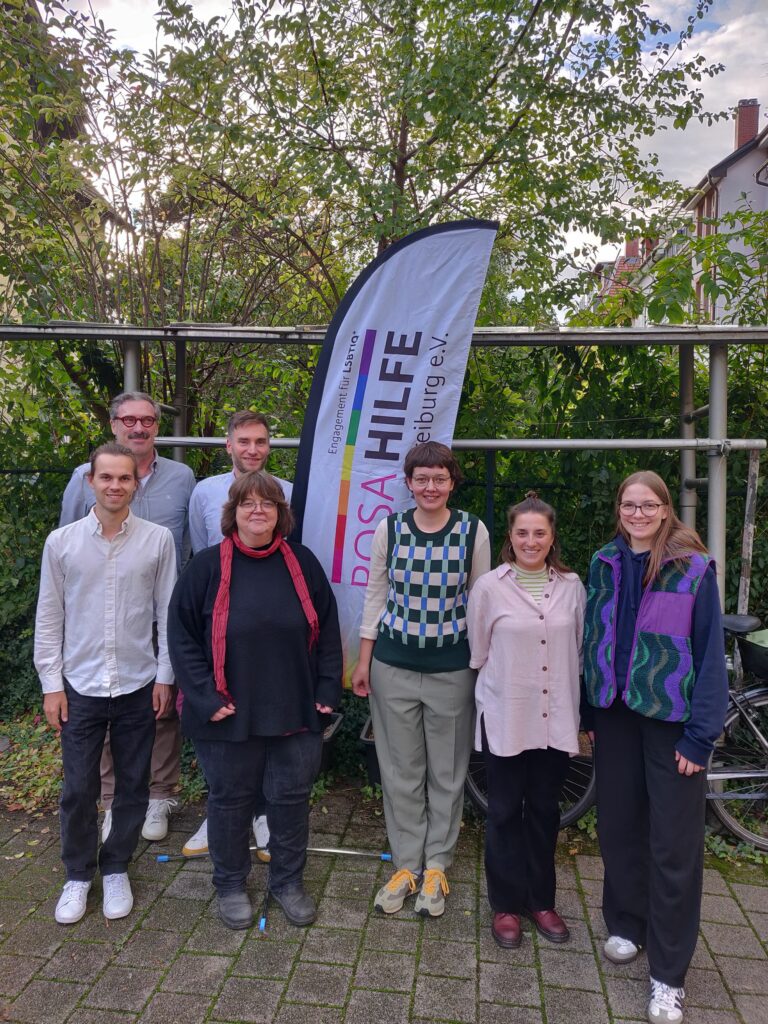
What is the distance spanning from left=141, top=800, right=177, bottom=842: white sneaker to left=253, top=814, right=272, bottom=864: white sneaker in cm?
46

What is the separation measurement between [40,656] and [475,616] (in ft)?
5.61

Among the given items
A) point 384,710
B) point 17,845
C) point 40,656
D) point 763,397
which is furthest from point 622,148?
point 17,845

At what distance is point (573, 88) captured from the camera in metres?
5.54

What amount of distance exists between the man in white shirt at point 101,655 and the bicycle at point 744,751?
8.27 ft

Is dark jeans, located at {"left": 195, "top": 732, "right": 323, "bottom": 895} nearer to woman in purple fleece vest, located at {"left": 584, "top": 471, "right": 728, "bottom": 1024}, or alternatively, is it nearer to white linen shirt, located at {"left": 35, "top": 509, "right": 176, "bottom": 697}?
white linen shirt, located at {"left": 35, "top": 509, "right": 176, "bottom": 697}

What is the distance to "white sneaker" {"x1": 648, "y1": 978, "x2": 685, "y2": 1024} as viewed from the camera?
2.46 m

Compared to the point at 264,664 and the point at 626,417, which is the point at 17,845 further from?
the point at 626,417

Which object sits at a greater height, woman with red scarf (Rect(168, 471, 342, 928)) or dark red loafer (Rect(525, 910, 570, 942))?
woman with red scarf (Rect(168, 471, 342, 928))

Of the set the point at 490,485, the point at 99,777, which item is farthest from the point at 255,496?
the point at 490,485

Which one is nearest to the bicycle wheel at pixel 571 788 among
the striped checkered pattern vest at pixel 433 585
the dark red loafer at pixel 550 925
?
the dark red loafer at pixel 550 925

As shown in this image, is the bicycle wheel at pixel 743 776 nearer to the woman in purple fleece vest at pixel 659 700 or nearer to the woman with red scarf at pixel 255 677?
the woman in purple fleece vest at pixel 659 700

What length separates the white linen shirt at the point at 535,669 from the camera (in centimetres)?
277

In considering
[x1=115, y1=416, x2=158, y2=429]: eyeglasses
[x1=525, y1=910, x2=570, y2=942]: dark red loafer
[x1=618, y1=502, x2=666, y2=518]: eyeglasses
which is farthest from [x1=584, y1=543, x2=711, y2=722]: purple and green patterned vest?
[x1=115, y1=416, x2=158, y2=429]: eyeglasses

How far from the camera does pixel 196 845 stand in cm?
348
